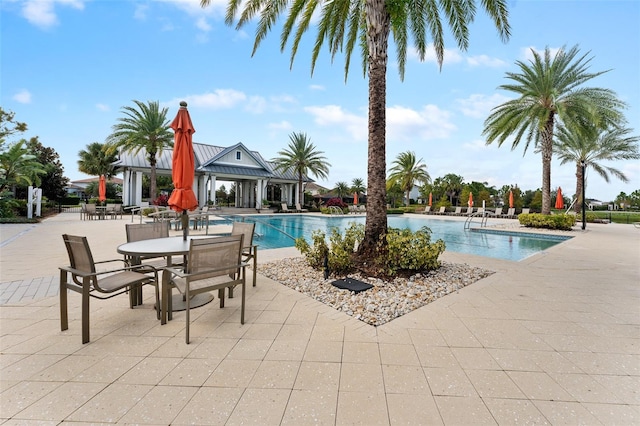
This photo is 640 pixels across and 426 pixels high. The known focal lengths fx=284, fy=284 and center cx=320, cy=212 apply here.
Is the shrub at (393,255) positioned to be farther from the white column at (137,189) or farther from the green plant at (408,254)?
the white column at (137,189)

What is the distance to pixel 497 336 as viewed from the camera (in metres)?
3.00

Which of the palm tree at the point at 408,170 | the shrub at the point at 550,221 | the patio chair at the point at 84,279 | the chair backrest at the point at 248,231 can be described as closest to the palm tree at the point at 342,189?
the palm tree at the point at 408,170

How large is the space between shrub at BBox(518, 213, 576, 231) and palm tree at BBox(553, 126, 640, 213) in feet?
19.5

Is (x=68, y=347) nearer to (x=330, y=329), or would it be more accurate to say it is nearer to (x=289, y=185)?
(x=330, y=329)

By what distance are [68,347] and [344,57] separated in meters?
10.1

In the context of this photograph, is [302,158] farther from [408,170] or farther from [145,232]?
[145,232]

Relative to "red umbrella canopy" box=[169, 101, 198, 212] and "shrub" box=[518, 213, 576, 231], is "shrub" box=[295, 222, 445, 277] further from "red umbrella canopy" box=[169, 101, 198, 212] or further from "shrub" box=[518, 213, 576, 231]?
"shrub" box=[518, 213, 576, 231]

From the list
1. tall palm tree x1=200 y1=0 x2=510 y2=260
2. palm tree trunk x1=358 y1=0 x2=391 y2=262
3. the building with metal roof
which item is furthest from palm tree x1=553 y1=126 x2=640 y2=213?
the building with metal roof


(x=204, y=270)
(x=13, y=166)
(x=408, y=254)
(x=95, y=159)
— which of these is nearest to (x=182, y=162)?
(x=204, y=270)

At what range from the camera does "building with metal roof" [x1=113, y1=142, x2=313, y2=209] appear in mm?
23875

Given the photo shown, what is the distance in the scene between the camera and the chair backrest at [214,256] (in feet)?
9.52

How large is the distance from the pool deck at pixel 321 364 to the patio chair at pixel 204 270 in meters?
0.41

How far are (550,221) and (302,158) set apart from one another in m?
21.0

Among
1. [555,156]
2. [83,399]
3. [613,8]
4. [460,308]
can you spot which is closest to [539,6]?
[613,8]
